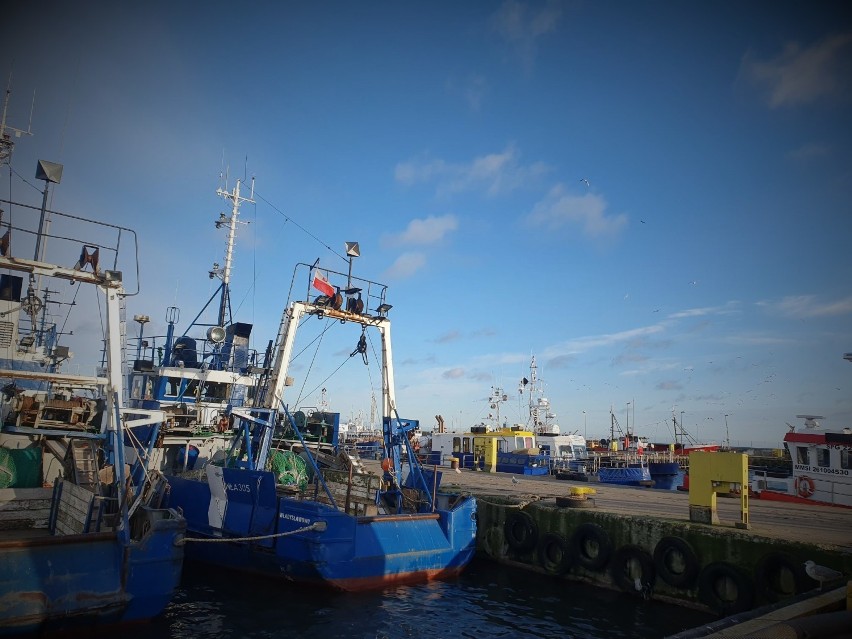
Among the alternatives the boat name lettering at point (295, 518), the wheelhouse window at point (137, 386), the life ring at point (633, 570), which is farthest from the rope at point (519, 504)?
the wheelhouse window at point (137, 386)

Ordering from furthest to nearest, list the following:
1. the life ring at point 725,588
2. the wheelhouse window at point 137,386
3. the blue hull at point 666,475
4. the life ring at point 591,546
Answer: the blue hull at point 666,475, the wheelhouse window at point 137,386, the life ring at point 591,546, the life ring at point 725,588

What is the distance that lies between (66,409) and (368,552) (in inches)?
294

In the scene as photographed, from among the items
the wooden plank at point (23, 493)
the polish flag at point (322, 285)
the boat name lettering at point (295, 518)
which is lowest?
the boat name lettering at point (295, 518)

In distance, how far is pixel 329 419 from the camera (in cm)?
2097

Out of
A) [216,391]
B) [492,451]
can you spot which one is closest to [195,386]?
[216,391]

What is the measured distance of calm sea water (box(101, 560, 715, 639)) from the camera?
1083 cm

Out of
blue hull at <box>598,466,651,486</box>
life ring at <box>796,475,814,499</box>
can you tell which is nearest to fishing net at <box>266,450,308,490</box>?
blue hull at <box>598,466,651,486</box>

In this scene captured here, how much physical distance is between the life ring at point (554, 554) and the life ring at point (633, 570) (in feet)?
4.29

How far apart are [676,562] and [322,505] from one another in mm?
8470

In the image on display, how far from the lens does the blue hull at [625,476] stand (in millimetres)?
31875

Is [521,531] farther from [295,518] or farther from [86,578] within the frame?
[86,578]

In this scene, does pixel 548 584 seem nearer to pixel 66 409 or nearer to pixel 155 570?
pixel 155 570

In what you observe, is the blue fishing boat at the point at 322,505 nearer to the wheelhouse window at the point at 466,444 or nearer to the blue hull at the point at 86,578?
the blue hull at the point at 86,578

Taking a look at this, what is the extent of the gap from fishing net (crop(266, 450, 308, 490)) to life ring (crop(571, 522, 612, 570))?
838cm
